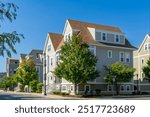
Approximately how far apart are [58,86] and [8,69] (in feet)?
162

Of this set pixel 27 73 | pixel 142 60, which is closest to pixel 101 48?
pixel 142 60

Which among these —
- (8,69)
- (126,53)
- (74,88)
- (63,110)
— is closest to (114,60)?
(126,53)

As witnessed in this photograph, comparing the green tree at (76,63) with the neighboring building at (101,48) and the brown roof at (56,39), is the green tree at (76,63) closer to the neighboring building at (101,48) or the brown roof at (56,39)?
the neighboring building at (101,48)

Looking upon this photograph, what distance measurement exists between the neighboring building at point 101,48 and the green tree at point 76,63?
4.48 metres

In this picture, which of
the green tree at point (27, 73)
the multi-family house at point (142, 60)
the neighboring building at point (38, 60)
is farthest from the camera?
the neighboring building at point (38, 60)

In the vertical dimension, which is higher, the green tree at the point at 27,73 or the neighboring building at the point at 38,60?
the neighboring building at the point at 38,60

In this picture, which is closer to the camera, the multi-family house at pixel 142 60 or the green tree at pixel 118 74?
the green tree at pixel 118 74

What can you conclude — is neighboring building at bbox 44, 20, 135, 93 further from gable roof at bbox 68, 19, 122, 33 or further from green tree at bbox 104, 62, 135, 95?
green tree at bbox 104, 62, 135, 95

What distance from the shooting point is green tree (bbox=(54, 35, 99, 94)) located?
35531mm

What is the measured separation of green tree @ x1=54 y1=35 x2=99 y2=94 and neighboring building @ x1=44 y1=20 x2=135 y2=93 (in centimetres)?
448

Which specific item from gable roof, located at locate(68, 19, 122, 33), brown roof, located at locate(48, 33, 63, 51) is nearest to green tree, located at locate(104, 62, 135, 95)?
gable roof, located at locate(68, 19, 122, 33)

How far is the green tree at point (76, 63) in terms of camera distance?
35.5 metres

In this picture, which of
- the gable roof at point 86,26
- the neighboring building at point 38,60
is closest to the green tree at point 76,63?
the gable roof at point 86,26

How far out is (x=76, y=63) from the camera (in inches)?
1409
